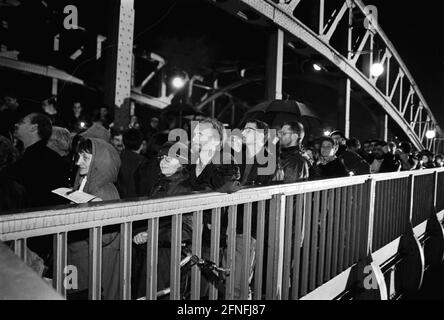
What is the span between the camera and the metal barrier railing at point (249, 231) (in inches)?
61.9

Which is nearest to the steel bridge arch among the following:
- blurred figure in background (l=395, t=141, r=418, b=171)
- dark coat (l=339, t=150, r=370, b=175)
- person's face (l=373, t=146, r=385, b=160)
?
person's face (l=373, t=146, r=385, b=160)

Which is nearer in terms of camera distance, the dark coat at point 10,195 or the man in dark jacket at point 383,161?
the dark coat at point 10,195

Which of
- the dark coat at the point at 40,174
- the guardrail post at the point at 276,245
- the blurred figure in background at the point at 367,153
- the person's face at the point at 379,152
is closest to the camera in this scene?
the guardrail post at the point at 276,245

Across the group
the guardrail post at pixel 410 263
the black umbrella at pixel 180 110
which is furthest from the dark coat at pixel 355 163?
the black umbrella at pixel 180 110

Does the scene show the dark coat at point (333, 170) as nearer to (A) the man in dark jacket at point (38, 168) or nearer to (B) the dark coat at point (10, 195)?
(A) the man in dark jacket at point (38, 168)

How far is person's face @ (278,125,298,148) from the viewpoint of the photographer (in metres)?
4.27

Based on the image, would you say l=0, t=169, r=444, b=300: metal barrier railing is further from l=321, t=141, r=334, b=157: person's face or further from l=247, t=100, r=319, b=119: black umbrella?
l=247, t=100, r=319, b=119: black umbrella

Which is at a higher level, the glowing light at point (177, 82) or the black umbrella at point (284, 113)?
the glowing light at point (177, 82)

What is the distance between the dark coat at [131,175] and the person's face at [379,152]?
17.5ft

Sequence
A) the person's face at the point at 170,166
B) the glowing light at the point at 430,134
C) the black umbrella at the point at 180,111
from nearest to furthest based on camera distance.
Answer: the person's face at the point at 170,166 < the black umbrella at the point at 180,111 < the glowing light at the point at 430,134

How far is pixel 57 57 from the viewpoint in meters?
10.8
